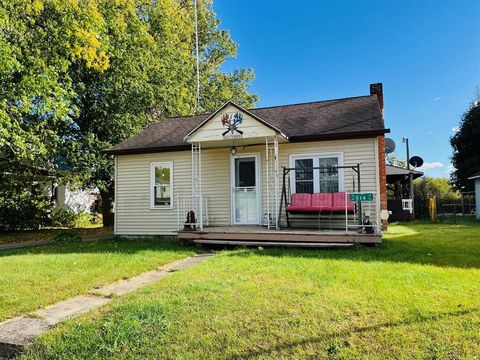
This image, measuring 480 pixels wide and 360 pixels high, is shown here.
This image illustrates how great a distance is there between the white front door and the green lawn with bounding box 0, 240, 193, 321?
222 centimetres

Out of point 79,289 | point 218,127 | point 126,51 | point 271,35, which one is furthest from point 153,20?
point 79,289

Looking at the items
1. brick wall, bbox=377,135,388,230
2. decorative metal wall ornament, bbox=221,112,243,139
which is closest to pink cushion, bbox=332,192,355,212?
brick wall, bbox=377,135,388,230

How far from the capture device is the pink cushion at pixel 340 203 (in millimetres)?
8938

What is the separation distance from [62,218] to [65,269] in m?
13.9

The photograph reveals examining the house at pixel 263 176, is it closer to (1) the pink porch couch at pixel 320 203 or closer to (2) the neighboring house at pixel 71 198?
(1) the pink porch couch at pixel 320 203

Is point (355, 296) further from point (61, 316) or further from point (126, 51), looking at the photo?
point (126, 51)

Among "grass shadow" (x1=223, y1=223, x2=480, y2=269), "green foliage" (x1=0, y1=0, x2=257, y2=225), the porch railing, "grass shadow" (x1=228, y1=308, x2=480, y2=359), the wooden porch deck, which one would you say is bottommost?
"grass shadow" (x1=228, y1=308, x2=480, y2=359)

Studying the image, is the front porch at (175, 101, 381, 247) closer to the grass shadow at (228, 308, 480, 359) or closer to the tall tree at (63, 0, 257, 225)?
the grass shadow at (228, 308, 480, 359)

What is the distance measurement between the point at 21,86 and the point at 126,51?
6997 millimetres

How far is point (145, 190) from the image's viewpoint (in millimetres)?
11719

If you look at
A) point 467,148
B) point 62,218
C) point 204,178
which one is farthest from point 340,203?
point 467,148

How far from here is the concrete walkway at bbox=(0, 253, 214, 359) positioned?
3464 mm

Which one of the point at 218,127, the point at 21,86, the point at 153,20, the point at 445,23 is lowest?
the point at 218,127

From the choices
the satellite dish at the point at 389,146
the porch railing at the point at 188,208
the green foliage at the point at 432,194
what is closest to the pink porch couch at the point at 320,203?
the porch railing at the point at 188,208
